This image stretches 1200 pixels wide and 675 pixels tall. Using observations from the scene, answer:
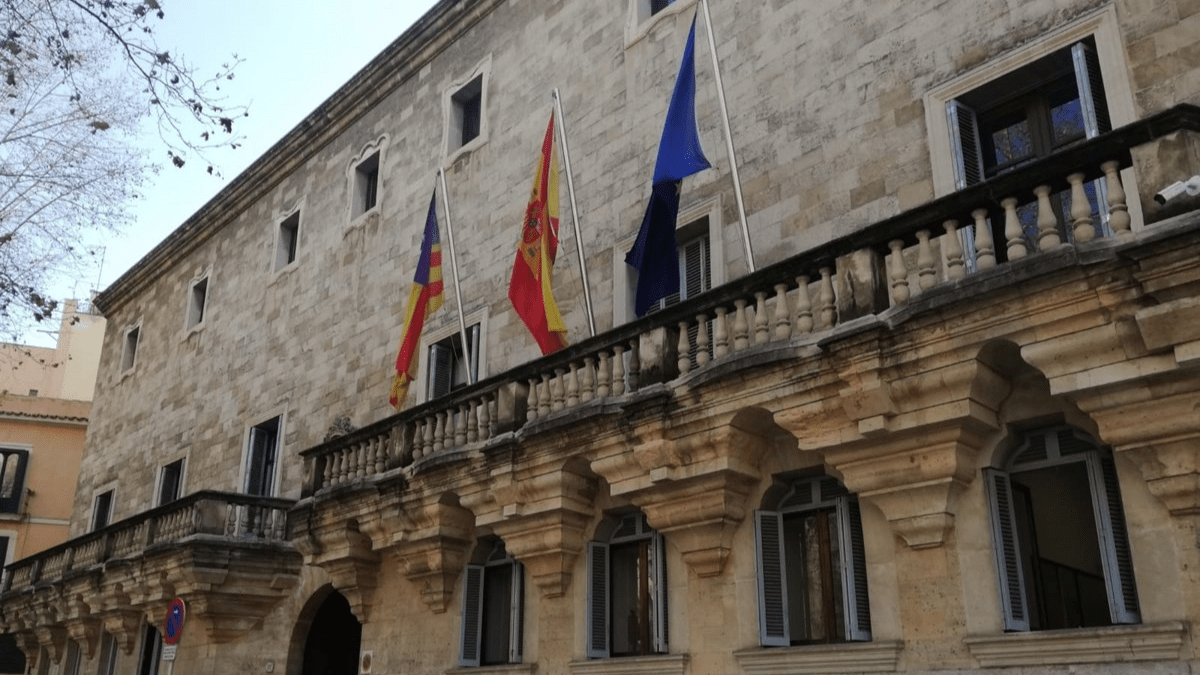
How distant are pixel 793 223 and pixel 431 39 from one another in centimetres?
894

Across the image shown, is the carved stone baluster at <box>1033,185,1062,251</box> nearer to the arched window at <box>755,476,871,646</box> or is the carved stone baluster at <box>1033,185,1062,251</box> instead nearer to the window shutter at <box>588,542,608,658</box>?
the arched window at <box>755,476,871,646</box>

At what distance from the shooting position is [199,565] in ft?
51.5

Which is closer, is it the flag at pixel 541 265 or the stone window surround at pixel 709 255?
the stone window surround at pixel 709 255

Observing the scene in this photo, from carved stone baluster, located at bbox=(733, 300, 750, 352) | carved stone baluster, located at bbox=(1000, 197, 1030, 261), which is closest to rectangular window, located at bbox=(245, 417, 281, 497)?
carved stone baluster, located at bbox=(733, 300, 750, 352)

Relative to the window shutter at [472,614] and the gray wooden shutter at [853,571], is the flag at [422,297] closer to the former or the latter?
the window shutter at [472,614]

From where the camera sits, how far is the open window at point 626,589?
992 centimetres

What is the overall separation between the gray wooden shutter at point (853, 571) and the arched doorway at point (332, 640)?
9.98 m

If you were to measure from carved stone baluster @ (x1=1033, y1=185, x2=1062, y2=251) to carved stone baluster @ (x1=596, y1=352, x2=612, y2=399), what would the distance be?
419 cm

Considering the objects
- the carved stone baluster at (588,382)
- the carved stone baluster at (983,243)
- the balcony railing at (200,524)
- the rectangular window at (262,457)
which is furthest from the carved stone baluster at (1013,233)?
the rectangular window at (262,457)

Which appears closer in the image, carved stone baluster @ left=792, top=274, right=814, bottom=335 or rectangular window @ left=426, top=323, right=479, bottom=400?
carved stone baluster @ left=792, top=274, right=814, bottom=335

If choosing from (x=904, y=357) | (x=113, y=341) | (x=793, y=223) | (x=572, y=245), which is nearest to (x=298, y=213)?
(x=572, y=245)

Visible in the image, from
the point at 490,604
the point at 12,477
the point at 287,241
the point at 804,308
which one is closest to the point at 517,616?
the point at 490,604

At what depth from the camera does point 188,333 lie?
22.7 metres

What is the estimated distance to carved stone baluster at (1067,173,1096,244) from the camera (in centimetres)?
664
